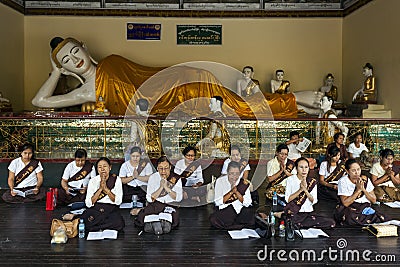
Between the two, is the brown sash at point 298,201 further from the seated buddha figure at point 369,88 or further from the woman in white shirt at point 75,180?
the seated buddha figure at point 369,88

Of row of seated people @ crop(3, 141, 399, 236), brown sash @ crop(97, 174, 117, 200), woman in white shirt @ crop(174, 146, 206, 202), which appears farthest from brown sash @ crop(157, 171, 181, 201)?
woman in white shirt @ crop(174, 146, 206, 202)

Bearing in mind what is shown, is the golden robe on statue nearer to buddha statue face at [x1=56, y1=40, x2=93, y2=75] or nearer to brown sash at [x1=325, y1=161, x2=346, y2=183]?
buddha statue face at [x1=56, y1=40, x2=93, y2=75]

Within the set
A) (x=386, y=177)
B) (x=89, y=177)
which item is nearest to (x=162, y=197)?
(x=89, y=177)

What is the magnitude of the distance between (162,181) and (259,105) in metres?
4.00

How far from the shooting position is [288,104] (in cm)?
886

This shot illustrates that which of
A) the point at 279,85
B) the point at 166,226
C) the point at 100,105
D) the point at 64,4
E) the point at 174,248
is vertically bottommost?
the point at 174,248

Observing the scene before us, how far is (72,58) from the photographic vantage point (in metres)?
8.94

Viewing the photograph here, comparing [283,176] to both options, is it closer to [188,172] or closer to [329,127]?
[188,172]

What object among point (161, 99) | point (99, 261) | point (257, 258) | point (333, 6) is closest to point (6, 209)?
point (99, 261)

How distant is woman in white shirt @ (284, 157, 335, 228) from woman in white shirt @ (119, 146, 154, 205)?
6.23ft

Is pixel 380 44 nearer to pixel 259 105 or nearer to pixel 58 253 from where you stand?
pixel 259 105

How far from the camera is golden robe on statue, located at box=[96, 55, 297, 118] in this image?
8.64m

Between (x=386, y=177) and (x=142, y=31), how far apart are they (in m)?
6.29

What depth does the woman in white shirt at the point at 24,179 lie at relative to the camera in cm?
606
